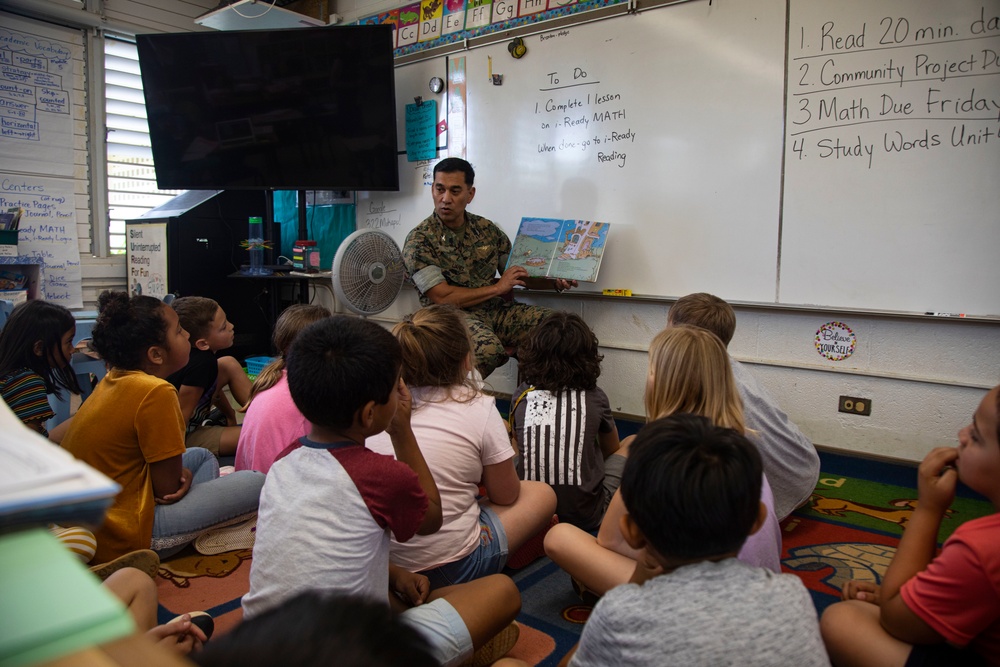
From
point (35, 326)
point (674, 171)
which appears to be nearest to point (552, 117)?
point (674, 171)

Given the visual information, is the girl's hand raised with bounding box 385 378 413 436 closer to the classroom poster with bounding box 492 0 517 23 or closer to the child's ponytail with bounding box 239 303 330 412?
the child's ponytail with bounding box 239 303 330 412

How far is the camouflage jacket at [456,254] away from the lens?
377cm

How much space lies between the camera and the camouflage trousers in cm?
351

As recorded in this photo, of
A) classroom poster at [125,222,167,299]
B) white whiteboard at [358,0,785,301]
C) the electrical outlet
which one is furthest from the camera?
classroom poster at [125,222,167,299]

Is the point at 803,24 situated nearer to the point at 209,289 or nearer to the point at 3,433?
the point at 3,433

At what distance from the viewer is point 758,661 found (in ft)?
2.81

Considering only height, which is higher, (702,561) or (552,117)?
(552,117)

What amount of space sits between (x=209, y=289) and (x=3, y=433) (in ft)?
17.0

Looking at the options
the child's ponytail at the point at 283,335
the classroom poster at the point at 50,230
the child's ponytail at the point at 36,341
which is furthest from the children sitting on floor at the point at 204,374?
the classroom poster at the point at 50,230

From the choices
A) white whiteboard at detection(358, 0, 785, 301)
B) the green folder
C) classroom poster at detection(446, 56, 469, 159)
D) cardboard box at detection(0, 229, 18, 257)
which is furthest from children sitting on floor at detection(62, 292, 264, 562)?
cardboard box at detection(0, 229, 18, 257)

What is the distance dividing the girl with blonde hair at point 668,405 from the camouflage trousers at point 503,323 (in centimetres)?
185

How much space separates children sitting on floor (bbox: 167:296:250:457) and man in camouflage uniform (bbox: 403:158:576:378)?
1158 millimetres

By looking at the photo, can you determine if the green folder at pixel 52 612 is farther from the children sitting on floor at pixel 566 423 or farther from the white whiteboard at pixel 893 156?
the white whiteboard at pixel 893 156

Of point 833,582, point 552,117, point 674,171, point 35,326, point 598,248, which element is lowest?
point 833,582
